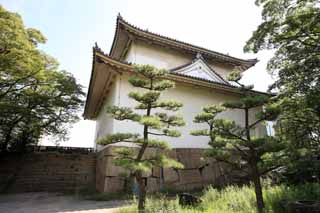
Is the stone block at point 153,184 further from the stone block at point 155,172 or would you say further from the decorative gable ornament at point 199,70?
the decorative gable ornament at point 199,70

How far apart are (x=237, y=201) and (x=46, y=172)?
753 centimetres

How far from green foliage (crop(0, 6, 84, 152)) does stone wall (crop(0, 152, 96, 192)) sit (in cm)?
127

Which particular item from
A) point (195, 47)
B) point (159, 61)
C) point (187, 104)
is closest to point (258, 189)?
point (187, 104)

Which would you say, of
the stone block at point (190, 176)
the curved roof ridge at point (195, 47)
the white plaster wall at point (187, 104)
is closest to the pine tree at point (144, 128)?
the white plaster wall at point (187, 104)

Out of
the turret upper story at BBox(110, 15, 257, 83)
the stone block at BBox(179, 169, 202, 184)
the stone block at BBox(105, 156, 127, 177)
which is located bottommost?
the stone block at BBox(179, 169, 202, 184)

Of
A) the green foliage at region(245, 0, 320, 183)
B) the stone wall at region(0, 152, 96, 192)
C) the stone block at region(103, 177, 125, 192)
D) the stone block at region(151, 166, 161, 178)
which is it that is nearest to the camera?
the green foliage at region(245, 0, 320, 183)

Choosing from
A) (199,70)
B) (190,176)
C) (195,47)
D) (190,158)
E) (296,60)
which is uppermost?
(195,47)

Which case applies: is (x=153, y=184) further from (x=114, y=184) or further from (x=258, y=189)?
(x=258, y=189)

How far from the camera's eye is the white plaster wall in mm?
6586

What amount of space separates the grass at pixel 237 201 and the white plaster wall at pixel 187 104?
272 centimetres

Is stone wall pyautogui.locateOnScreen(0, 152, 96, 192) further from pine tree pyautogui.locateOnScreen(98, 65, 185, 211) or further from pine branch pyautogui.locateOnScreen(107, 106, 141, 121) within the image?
pine branch pyautogui.locateOnScreen(107, 106, 141, 121)

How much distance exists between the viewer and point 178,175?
21.0ft

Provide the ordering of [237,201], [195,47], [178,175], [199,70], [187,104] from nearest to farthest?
[237,201], [178,175], [187,104], [199,70], [195,47]

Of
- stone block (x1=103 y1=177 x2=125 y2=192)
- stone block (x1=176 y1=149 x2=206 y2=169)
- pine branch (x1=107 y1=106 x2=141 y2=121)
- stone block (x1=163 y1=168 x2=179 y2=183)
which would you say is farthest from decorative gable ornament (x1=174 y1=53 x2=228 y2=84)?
pine branch (x1=107 y1=106 x2=141 y2=121)
